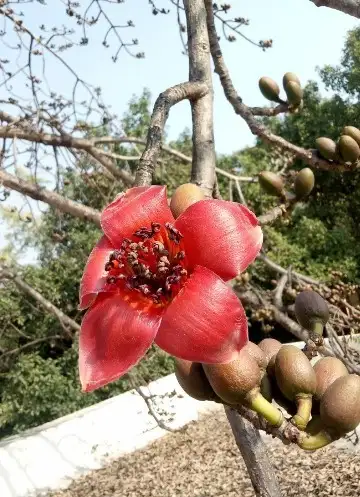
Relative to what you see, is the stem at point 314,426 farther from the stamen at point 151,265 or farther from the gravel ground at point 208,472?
the gravel ground at point 208,472

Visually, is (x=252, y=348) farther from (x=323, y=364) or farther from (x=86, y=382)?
(x=86, y=382)

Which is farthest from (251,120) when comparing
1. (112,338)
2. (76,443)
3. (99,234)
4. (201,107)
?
(99,234)

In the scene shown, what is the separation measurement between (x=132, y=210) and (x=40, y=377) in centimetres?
667

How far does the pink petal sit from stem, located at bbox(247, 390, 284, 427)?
0.23 meters

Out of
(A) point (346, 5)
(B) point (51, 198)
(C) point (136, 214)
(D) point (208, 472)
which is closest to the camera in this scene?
(C) point (136, 214)

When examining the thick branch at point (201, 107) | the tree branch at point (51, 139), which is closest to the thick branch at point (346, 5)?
the thick branch at point (201, 107)

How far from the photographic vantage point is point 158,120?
0.93 m

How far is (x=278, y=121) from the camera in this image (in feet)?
43.1

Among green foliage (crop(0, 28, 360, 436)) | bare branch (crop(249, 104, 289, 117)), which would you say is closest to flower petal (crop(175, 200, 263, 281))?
bare branch (crop(249, 104, 289, 117))

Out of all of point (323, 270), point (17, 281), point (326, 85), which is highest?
point (326, 85)

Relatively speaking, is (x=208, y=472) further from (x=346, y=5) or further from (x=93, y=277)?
(x=93, y=277)

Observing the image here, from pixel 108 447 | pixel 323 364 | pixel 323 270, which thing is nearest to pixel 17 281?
pixel 108 447

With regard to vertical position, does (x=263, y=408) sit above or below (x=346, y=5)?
below

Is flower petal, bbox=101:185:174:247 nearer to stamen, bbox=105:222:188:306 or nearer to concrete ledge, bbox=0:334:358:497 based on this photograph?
stamen, bbox=105:222:188:306
